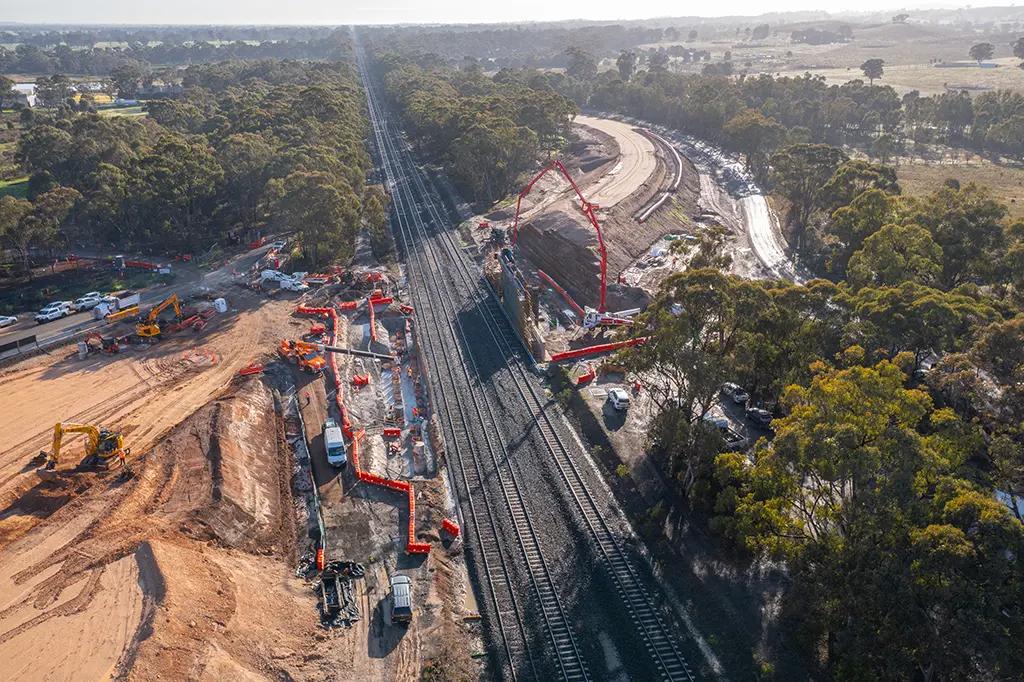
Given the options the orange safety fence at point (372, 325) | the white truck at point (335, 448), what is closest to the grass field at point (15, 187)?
the orange safety fence at point (372, 325)

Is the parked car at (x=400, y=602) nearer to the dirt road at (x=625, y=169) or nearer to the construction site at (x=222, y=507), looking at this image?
the construction site at (x=222, y=507)

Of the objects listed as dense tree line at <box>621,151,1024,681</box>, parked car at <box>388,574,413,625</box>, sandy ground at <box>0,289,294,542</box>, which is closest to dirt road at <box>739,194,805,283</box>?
dense tree line at <box>621,151,1024,681</box>

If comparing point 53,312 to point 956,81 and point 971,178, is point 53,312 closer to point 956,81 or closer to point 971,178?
point 971,178

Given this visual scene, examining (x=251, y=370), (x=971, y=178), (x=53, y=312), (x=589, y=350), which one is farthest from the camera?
(x=971, y=178)

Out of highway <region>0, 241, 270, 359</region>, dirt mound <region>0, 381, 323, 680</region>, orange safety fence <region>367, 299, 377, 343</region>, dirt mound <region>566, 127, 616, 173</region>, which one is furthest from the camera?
dirt mound <region>566, 127, 616, 173</region>

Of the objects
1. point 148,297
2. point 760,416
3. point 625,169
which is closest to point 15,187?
point 148,297

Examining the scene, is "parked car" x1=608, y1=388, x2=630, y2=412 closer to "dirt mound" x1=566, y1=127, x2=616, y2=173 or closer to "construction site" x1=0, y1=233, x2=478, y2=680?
"construction site" x1=0, y1=233, x2=478, y2=680

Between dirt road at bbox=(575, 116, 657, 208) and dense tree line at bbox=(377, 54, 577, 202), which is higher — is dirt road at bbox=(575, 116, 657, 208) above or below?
below

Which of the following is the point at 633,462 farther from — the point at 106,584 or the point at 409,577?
the point at 106,584
